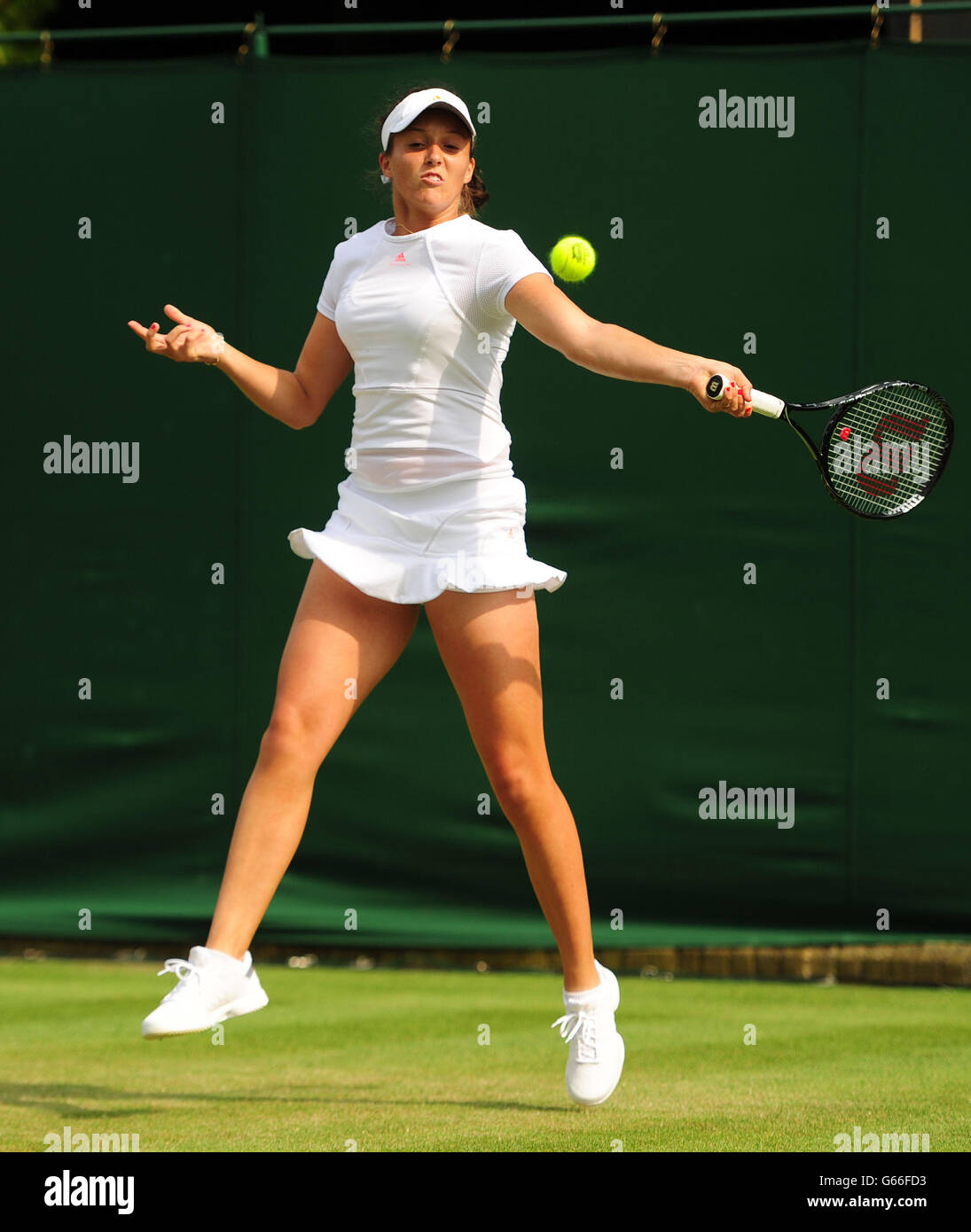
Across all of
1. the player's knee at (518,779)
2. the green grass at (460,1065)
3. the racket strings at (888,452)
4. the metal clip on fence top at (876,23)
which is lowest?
the green grass at (460,1065)

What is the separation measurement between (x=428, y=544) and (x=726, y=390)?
2.30 ft

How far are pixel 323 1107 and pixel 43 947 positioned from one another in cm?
257

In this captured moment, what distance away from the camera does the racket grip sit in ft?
9.56

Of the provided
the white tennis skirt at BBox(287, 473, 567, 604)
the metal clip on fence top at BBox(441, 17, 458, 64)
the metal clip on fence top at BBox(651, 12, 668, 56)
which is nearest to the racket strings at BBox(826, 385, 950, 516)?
the white tennis skirt at BBox(287, 473, 567, 604)

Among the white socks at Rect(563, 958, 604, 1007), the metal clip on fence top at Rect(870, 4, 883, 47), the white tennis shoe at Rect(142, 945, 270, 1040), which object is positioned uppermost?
the metal clip on fence top at Rect(870, 4, 883, 47)

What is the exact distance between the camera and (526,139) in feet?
18.4

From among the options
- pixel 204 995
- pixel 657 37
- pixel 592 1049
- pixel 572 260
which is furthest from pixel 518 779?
pixel 657 37

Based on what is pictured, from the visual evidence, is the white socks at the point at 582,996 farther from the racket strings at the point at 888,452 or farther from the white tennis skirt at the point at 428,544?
the racket strings at the point at 888,452

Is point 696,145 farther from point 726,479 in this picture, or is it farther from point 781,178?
point 726,479

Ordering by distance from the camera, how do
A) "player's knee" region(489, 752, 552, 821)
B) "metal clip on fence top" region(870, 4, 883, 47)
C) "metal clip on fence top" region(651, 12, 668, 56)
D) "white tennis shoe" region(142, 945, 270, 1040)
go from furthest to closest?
"metal clip on fence top" region(651, 12, 668, 56) → "metal clip on fence top" region(870, 4, 883, 47) → "player's knee" region(489, 752, 552, 821) → "white tennis shoe" region(142, 945, 270, 1040)

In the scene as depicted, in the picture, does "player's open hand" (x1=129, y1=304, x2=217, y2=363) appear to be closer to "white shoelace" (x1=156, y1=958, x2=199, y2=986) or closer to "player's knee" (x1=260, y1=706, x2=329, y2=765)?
"player's knee" (x1=260, y1=706, x2=329, y2=765)

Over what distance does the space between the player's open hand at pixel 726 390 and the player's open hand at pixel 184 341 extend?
36.7 inches

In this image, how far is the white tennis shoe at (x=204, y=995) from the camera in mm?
3031

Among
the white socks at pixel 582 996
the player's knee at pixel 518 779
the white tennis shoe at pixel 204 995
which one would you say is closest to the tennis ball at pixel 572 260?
the player's knee at pixel 518 779
